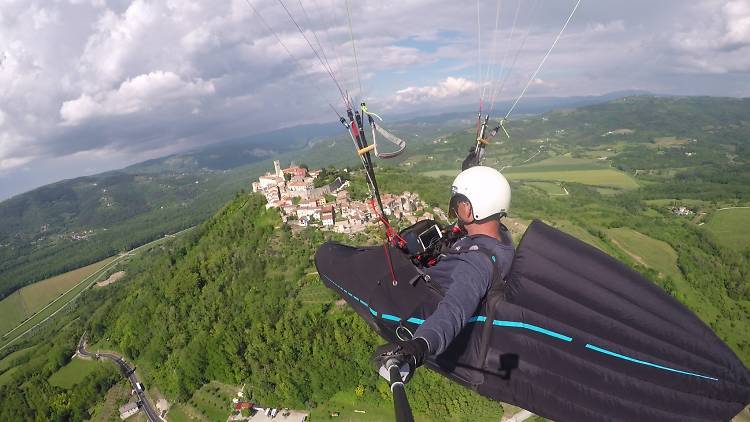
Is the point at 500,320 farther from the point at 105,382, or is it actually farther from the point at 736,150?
the point at 736,150

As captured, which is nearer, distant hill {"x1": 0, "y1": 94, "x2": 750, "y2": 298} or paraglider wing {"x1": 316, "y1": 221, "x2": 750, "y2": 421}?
paraglider wing {"x1": 316, "y1": 221, "x2": 750, "y2": 421}

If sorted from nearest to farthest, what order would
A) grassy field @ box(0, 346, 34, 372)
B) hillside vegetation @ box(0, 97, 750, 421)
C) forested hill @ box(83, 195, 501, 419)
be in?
forested hill @ box(83, 195, 501, 419)
hillside vegetation @ box(0, 97, 750, 421)
grassy field @ box(0, 346, 34, 372)

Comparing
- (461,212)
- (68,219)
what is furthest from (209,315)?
(68,219)

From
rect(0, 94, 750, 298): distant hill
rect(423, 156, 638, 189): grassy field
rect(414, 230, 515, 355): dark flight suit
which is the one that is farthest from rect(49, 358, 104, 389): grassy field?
rect(0, 94, 750, 298): distant hill

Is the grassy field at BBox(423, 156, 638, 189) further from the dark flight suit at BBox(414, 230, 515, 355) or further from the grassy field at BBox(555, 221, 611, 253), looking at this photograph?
the dark flight suit at BBox(414, 230, 515, 355)

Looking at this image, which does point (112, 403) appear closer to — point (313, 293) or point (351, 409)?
point (313, 293)

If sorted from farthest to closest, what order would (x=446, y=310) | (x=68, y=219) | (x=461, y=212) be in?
(x=68, y=219) → (x=461, y=212) → (x=446, y=310)

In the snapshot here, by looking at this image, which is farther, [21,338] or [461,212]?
[21,338]
